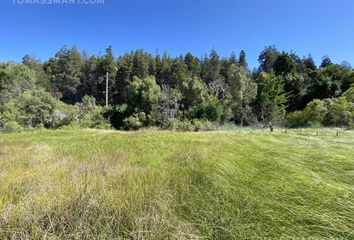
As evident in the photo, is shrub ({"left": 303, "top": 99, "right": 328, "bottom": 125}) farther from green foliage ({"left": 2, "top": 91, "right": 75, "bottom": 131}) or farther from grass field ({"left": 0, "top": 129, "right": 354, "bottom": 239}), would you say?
green foliage ({"left": 2, "top": 91, "right": 75, "bottom": 131})

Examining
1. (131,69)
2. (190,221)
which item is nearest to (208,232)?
(190,221)

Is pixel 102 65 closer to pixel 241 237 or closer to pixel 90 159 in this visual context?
pixel 90 159

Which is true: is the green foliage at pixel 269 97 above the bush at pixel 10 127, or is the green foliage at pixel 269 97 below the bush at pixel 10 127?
above

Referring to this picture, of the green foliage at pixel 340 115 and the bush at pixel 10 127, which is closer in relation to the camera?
the green foliage at pixel 340 115

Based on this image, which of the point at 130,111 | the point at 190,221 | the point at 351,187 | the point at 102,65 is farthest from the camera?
the point at 102,65

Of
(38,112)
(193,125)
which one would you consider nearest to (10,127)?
(38,112)

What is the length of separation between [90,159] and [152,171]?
115cm

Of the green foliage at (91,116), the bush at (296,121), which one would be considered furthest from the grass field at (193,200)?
the green foliage at (91,116)

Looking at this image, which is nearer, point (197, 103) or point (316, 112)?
point (316, 112)

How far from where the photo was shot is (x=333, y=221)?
1486 millimetres

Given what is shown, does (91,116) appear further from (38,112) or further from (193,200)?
(193,200)

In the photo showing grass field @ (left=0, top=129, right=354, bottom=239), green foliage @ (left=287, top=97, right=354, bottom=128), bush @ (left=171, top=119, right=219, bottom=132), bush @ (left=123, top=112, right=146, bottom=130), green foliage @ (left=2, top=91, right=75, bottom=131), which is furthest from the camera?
bush @ (left=123, top=112, right=146, bottom=130)

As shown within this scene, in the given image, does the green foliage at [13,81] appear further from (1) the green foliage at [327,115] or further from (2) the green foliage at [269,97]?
(1) the green foliage at [327,115]

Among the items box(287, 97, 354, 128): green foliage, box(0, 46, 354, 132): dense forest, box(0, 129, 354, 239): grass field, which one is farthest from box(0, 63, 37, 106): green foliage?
box(287, 97, 354, 128): green foliage
